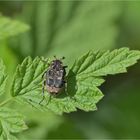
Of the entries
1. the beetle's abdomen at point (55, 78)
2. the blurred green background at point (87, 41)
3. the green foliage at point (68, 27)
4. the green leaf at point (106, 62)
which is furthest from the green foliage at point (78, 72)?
the green foliage at point (68, 27)

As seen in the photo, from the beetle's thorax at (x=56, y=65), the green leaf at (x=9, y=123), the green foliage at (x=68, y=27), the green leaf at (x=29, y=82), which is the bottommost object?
the green leaf at (x=9, y=123)

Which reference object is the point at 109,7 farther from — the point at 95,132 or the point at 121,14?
the point at 95,132

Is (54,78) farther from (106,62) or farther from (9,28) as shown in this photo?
(9,28)

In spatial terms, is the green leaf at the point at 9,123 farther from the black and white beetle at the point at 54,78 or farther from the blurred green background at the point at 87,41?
the blurred green background at the point at 87,41

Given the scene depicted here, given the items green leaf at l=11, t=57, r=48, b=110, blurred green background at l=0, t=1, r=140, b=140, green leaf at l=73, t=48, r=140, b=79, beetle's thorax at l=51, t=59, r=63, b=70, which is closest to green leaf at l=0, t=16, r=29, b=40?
beetle's thorax at l=51, t=59, r=63, b=70

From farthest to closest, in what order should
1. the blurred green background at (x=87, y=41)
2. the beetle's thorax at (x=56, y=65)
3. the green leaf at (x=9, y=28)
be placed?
the blurred green background at (x=87, y=41), the green leaf at (x=9, y=28), the beetle's thorax at (x=56, y=65)

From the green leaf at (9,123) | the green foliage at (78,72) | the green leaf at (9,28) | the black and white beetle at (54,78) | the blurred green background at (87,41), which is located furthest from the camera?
the blurred green background at (87,41)

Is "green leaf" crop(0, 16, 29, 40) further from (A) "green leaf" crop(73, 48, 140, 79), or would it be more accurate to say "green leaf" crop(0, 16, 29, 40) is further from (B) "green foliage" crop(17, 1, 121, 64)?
(B) "green foliage" crop(17, 1, 121, 64)

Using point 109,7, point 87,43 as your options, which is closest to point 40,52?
point 87,43
